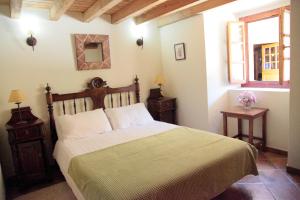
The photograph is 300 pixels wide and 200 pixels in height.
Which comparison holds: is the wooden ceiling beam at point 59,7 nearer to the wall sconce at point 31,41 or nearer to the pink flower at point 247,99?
the wall sconce at point 31,41

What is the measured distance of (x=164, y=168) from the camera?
6.31 feet

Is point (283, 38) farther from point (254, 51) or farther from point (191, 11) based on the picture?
point (191, 11)

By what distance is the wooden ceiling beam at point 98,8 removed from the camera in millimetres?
2644

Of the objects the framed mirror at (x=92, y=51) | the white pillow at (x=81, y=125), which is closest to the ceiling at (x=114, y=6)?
the framed mirror at (x=92, y=51)

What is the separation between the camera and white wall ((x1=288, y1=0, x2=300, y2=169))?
2535mm

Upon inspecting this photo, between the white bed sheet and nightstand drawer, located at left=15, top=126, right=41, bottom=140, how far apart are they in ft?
0.99

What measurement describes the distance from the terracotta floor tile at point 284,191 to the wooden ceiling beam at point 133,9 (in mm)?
2488

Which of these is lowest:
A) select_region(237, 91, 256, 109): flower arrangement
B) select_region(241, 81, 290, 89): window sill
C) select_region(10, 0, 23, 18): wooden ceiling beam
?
select_region(237, 91, 256, 109): flower arrangement

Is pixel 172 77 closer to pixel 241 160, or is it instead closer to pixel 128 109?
pixel 128 109

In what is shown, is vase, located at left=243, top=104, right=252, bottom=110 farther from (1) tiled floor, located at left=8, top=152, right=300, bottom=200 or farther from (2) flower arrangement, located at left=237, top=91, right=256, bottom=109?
(1) tiled floor, located at left=8, top=152, right=300, bottom=200

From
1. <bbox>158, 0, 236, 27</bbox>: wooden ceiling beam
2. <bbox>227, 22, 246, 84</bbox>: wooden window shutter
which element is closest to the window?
<bbox>227, 22, 246, 84</bbox>: wooden window shutter

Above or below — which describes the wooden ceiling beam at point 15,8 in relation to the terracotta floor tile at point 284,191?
above

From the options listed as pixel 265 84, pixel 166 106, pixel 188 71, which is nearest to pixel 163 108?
pixel 166 106

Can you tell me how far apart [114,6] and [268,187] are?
308 cm
